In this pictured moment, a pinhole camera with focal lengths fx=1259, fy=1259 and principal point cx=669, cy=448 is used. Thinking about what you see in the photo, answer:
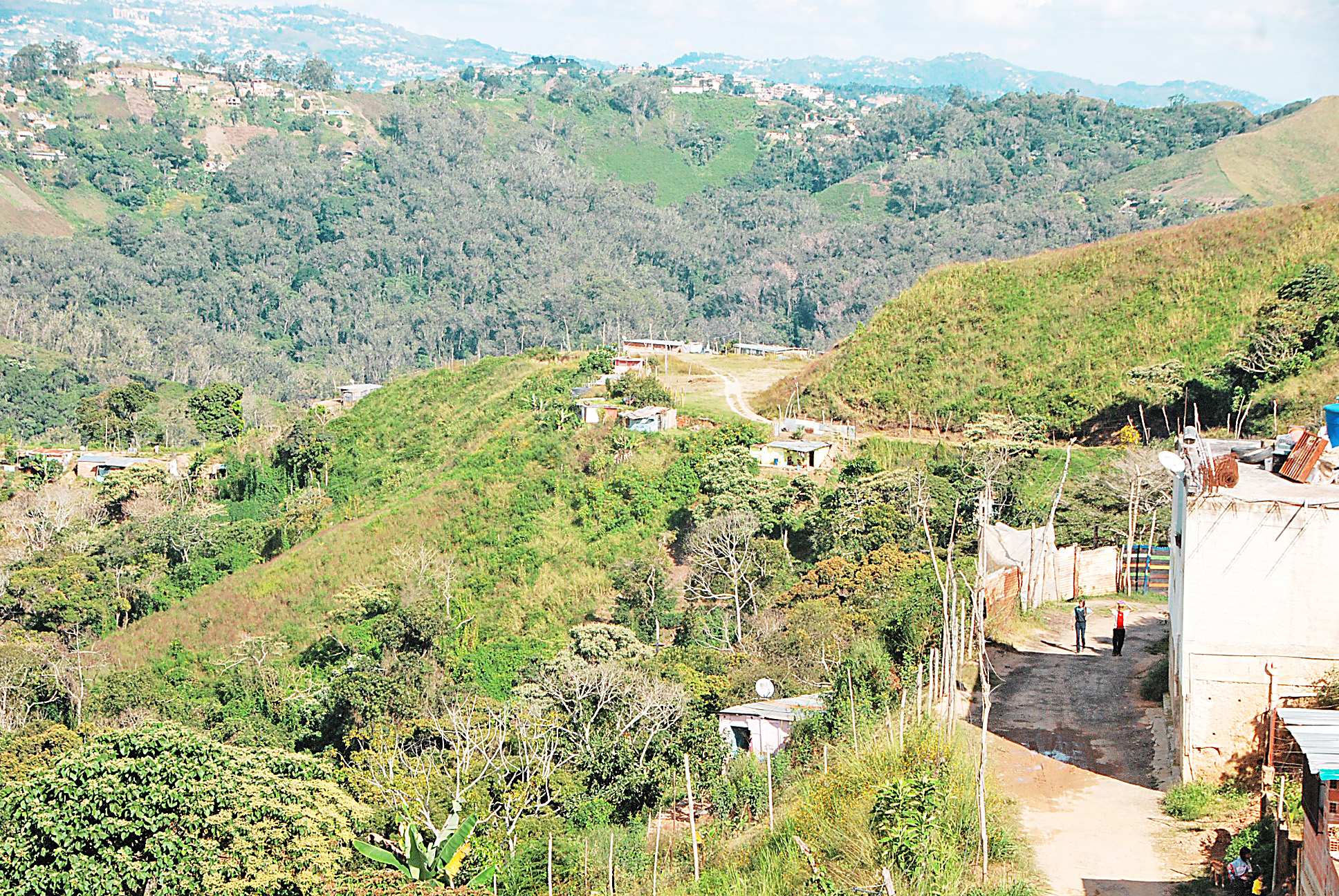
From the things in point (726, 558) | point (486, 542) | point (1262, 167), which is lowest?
point (486, 542)

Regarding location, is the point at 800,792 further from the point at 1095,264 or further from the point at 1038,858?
the point at 1095,264

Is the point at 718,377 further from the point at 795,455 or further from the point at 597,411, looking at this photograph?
the point at 795,455

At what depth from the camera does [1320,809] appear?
6.77 m

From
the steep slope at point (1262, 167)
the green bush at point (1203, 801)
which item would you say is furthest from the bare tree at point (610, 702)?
the steep slope at point (1262, 167)

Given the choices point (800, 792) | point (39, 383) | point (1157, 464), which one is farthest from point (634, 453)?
point (39, 383)

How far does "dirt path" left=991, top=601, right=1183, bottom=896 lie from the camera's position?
8.65m

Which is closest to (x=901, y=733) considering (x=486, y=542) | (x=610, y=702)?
(x=610, y=702)

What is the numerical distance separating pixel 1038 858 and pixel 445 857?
4.47m

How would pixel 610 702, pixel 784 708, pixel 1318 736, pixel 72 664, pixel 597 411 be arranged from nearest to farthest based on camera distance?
pixel 1318 736
pixel 784 708
pixel 610 702
pixel 72 664
pixel 597 411

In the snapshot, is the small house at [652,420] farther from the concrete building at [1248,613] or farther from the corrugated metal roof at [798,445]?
the concrete building at [1248,613]

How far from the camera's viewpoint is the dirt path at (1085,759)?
8.65 meters

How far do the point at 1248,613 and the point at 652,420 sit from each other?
23003 mm

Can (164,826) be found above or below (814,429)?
below

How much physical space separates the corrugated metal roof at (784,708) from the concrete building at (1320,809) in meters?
5.97
